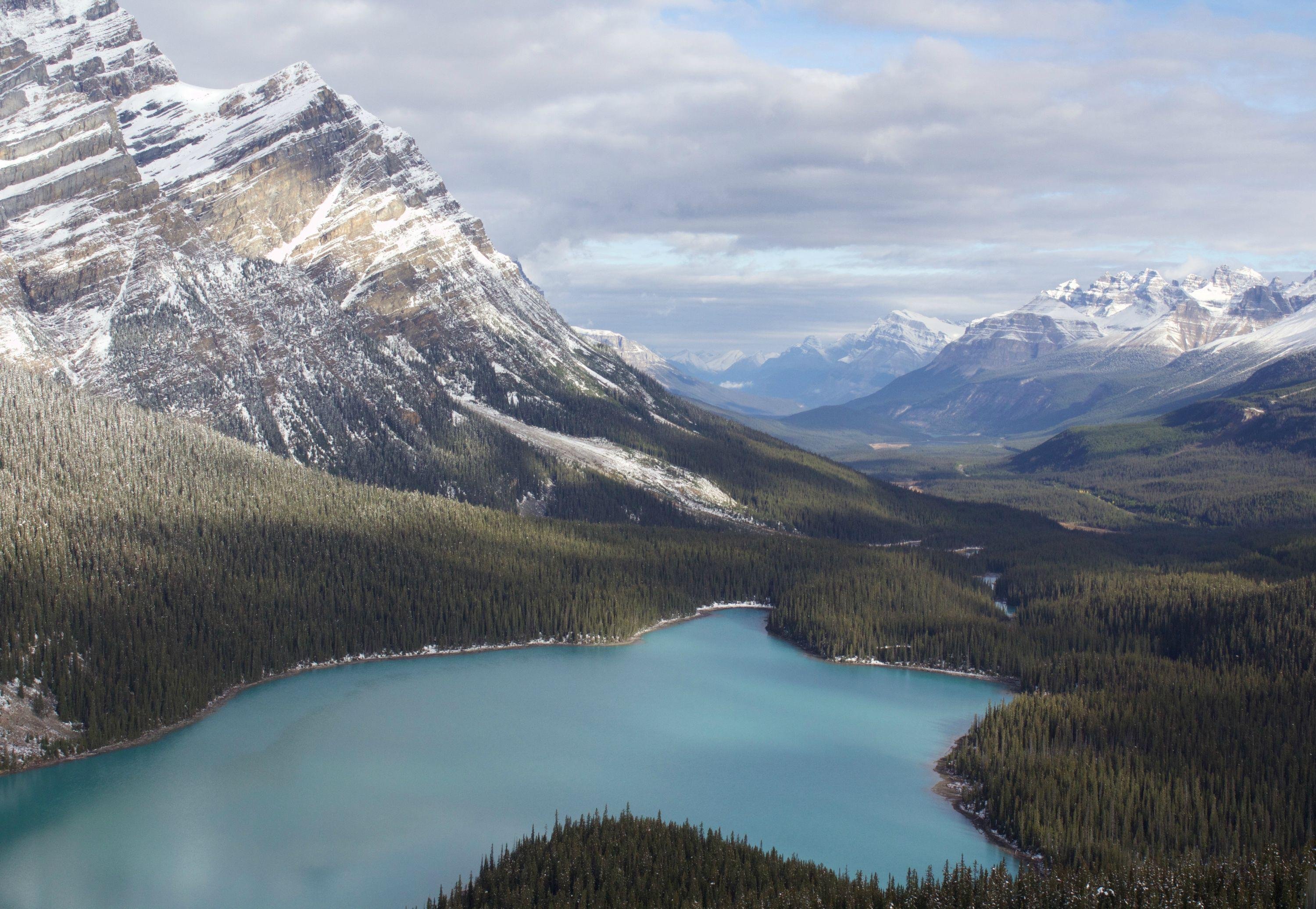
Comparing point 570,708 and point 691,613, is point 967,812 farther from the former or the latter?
point 691,613

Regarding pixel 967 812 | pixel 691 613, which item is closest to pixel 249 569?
pixel 691 613

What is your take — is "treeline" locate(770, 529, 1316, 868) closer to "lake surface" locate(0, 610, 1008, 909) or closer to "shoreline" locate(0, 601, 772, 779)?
"lake surface" locate(0, 610, 1008, 909)

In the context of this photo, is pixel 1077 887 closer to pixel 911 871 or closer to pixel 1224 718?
pixel 911 871

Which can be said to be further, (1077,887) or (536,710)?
(536,710)

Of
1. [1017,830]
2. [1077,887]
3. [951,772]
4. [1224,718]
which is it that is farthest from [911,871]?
[1224,718]

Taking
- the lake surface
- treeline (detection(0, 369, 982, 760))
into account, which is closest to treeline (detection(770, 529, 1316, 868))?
the lake surface
